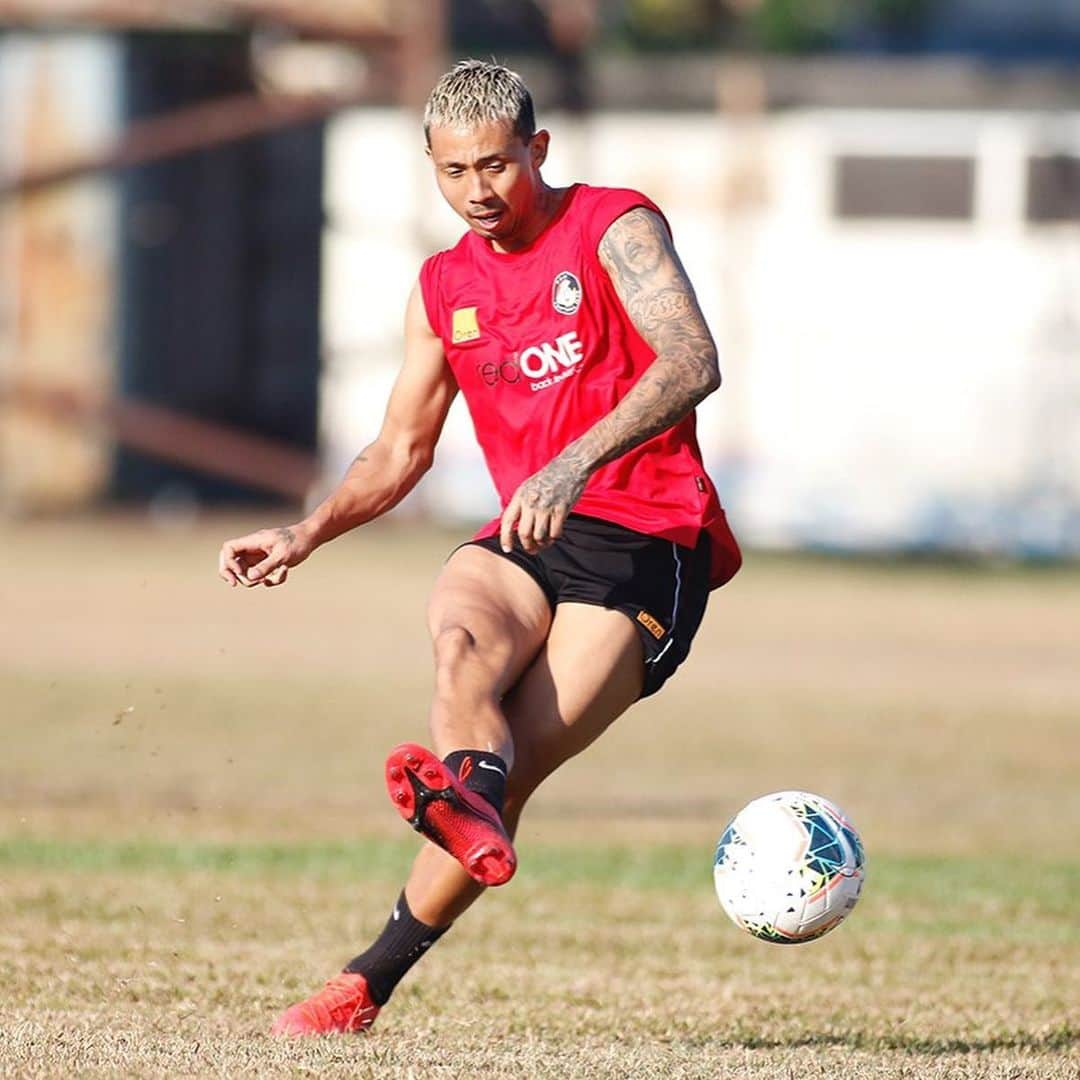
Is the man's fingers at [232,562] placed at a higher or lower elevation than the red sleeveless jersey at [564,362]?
lower

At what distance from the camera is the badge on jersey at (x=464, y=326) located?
6.11 m

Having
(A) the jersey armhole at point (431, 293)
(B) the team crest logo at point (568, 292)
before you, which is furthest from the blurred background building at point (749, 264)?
(B) the team crest logo at point (568, 292)

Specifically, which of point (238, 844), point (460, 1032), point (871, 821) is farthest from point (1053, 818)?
point (460, 1032)

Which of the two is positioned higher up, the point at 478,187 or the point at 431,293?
the point at 478,187

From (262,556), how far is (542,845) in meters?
5.11

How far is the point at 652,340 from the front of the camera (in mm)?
5793

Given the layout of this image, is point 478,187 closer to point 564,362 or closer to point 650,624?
point 564,362

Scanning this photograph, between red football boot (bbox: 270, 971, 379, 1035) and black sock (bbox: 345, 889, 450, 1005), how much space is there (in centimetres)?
3

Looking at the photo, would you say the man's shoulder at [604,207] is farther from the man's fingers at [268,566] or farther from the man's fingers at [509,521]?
the man's fingers at [268,566]

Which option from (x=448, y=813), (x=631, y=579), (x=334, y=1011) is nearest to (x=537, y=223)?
(x=631, y=579)

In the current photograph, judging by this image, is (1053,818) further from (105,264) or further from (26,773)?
(105,264)

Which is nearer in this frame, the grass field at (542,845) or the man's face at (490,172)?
the man's face at (490,172)

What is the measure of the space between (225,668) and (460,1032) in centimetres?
1143

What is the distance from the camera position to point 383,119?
3106 cm
